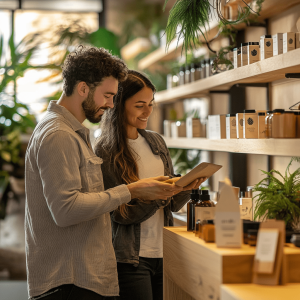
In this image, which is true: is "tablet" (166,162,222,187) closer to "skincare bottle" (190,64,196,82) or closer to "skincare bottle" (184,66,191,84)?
"skincare bottle" (190,64,196,82)

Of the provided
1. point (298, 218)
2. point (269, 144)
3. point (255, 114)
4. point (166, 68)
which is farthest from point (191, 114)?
point (298, 218)

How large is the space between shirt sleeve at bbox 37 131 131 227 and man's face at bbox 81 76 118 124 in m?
0.19

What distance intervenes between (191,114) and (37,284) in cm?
243

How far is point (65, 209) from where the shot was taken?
58.1 inches

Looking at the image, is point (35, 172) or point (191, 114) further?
point (191, 114)

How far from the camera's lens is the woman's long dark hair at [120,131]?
203cm

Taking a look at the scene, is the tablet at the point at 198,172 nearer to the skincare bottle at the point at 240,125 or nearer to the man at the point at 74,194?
the man at the point at 74,194

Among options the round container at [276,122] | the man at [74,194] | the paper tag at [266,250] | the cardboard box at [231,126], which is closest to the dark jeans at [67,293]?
the man at [74,194]

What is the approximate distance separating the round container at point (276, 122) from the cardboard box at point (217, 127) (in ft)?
2.03

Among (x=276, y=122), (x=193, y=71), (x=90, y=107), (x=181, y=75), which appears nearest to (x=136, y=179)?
(x=90, y=107)

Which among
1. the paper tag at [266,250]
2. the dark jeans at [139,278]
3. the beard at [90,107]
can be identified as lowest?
the dark jeans at [139,278]

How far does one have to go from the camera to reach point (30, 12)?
5348 mm

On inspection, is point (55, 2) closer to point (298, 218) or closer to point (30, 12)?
point (30, 12)

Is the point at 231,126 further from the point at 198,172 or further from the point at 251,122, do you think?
the point at 198,172
